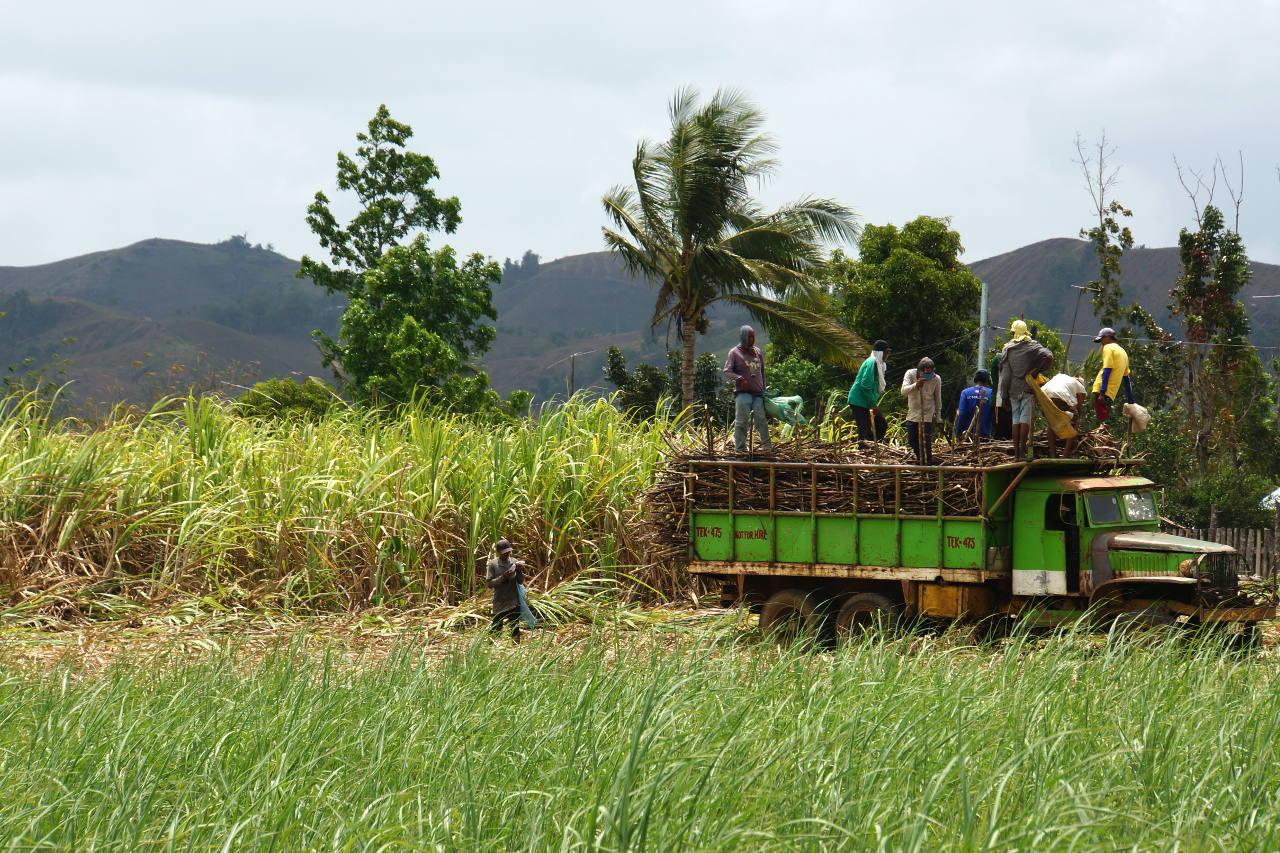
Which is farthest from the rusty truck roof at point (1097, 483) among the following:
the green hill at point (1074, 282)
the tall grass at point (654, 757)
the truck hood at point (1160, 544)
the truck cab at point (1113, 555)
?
the green hill at point (1074, 282)

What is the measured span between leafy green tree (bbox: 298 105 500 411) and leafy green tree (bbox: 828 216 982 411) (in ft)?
33.7

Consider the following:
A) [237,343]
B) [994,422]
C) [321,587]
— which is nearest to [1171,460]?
[994,422]

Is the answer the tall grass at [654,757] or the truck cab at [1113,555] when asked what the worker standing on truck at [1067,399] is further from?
the tall grass at [654,757]

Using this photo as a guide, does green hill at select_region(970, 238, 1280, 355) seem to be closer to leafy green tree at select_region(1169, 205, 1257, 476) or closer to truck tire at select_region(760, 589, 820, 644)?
leafy green tree at select_region(1169, 205, 1257, 476)

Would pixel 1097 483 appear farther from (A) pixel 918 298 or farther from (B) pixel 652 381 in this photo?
(B) pixel 652 381

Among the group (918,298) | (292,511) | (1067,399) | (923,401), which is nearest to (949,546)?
(1067,399)

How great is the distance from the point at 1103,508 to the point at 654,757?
7.31m

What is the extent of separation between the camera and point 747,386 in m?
13.2

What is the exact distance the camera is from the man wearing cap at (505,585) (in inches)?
476

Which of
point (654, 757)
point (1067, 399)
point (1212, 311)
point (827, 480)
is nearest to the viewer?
point (654, 757)

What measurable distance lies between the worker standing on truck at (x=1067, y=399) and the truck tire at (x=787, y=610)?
2.65 m

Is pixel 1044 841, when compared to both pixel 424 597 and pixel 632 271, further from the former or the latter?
pixel 632 271

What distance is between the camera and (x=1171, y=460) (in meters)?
30.9

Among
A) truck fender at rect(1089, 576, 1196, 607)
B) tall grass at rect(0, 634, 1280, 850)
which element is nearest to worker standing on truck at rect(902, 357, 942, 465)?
truck fender at rect(1089, 576, 1196, 607)
